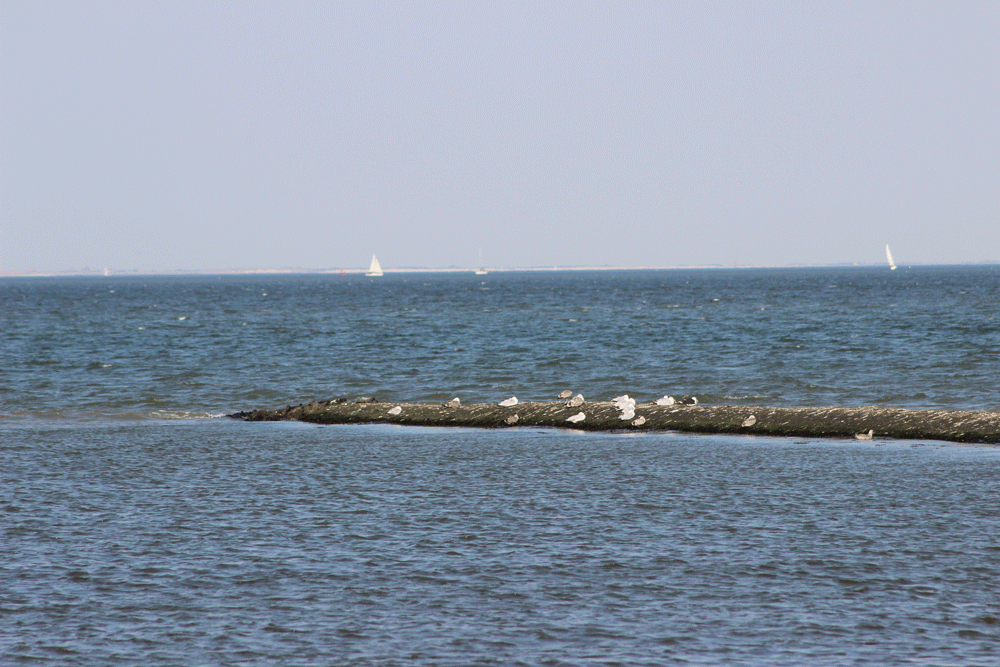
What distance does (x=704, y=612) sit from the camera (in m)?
10.9

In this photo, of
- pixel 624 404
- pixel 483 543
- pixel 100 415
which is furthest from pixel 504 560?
pixel 100 415

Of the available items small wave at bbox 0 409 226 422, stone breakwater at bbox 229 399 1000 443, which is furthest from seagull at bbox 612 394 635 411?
small wave at bbox 0 409 226 422

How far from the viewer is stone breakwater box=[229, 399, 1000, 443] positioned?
1001 inches

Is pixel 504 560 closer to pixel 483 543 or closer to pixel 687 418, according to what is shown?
pixel 483 543

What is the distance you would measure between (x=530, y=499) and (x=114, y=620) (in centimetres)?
801

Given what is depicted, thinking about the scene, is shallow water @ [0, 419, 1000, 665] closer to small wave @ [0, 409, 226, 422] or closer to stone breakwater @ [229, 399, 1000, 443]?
stone breakwater @ [229, 399, 1000, 443]

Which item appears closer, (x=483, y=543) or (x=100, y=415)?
(x=483, y=543)

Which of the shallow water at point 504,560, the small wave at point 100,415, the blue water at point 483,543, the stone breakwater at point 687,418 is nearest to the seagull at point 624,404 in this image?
the stone breakwater at point 687,418

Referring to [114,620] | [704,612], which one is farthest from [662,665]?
[114,620]

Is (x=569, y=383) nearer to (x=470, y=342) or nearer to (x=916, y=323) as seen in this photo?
(x=470, y=342)

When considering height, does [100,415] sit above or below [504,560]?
below

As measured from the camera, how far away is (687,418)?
2802cm

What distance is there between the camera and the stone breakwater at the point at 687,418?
83.4ft

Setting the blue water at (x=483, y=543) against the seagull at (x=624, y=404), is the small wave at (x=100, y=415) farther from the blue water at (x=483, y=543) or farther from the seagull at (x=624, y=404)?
the seagull at (x=624, y=404)
